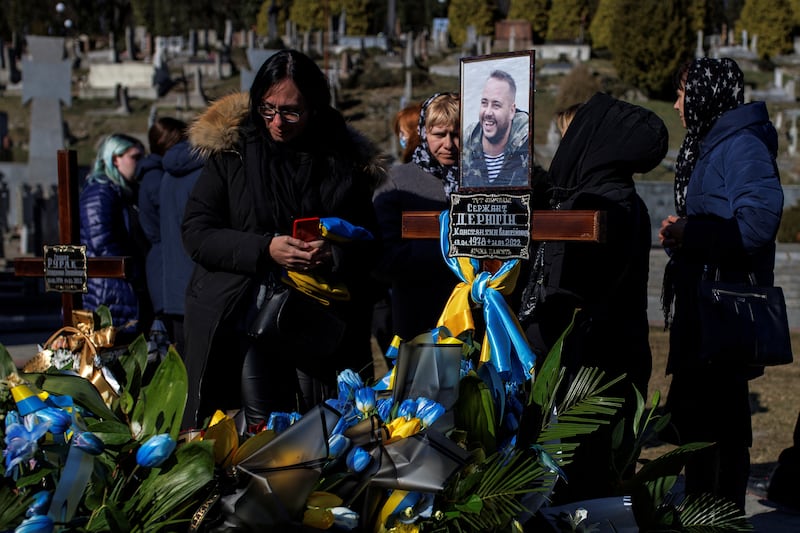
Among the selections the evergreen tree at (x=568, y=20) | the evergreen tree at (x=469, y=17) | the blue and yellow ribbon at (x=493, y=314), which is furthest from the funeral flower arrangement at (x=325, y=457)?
the evergreen tree at (x=469, y=17)

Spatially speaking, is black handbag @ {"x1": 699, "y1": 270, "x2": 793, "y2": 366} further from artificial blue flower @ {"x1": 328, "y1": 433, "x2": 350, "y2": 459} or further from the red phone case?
artificial blue flower @ {"x1": 328, "y1": 433, "x2": 350, "y2": 459}

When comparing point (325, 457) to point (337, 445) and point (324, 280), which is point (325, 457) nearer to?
point (337, 445)

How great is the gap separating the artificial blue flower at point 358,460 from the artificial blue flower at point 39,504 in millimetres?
589

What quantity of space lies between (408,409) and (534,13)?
71.8m

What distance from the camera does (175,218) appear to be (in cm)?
460

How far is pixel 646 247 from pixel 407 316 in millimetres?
1155

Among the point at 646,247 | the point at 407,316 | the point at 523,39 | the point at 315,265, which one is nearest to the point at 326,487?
the point at 315,265

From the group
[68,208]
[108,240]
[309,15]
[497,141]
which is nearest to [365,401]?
[497,141]

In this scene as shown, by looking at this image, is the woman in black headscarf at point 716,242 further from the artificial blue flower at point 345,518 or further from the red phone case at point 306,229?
the artificial blue flower at point 345,518

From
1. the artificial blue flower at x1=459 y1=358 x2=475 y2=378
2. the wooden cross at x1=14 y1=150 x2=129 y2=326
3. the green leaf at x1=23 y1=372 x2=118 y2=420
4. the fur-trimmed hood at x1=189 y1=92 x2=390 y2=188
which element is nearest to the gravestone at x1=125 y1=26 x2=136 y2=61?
the wooden cross at x1=14 y1=150 x2=129 y2=326

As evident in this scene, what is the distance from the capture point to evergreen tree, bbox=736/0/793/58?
60562mm

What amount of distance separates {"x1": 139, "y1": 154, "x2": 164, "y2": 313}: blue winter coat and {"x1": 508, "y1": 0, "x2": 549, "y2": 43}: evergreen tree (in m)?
67.9

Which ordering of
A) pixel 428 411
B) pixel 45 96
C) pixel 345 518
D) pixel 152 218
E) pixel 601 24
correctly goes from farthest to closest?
pixel 601 24
pixel 45 96
pixel 152 218
pixel 428 411
pixel 345 518

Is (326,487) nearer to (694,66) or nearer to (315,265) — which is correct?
(315,265)
